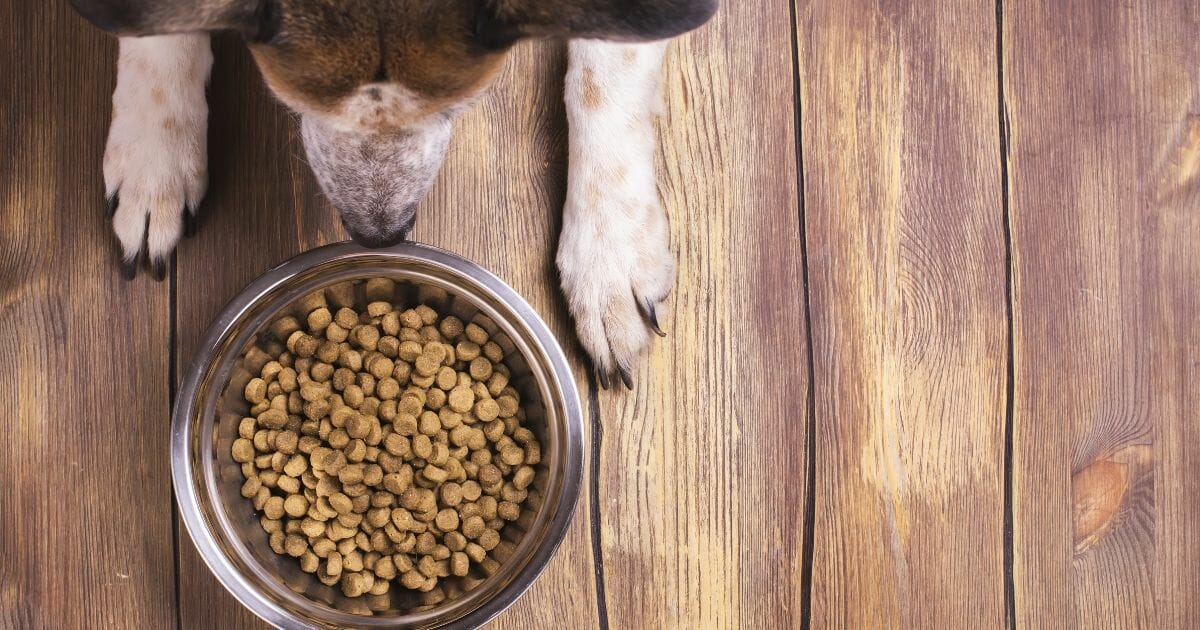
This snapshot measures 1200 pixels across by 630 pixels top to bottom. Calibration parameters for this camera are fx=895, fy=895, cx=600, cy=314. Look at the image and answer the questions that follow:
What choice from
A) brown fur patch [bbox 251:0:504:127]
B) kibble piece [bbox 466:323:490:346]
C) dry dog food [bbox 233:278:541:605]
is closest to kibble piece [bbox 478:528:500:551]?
dry dog food [bbox 233:278:541:605]

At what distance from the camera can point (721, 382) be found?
1699mm

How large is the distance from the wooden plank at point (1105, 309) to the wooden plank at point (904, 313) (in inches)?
2.8

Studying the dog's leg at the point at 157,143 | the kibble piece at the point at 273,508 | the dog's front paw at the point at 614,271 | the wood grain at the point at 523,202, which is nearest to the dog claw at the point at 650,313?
the dog's front paw at the point at 614,271

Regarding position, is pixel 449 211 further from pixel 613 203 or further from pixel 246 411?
pixel 246 411

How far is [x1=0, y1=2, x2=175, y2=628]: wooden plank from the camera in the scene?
5.30 ft

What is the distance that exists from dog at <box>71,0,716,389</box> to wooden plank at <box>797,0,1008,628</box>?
0.37m

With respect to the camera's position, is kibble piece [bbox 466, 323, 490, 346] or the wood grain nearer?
kibble piece [bbox 466, 323, 490, 346]

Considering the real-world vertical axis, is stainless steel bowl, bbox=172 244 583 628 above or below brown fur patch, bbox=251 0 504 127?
below

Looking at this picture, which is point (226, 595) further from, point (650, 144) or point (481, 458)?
point (650, 144)

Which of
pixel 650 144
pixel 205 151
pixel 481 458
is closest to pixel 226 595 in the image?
pixel 481 458

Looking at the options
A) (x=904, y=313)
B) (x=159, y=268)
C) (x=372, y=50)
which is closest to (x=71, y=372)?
(x=159, y=268)

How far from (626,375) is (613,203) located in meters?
0.32

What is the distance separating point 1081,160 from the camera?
1800mm

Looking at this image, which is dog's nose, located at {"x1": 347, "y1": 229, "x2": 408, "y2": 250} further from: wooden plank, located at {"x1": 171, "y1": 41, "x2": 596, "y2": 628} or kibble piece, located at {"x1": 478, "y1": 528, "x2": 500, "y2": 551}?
kibble piece, located at {"x1": 478, "y1": 528, "x2": 500, "y2": 551}
